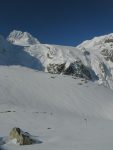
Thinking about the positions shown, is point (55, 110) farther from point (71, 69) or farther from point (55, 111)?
point (71, 69)

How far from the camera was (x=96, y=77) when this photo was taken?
5320 inches

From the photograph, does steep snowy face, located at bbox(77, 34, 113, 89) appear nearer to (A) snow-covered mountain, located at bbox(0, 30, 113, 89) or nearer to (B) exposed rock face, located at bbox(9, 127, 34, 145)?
(A) snow-covered mountain, located at bbox(0, 30, 113, 89)

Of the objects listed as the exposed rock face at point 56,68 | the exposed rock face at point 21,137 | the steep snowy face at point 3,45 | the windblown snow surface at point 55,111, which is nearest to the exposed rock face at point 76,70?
the exposed rock face at point 56,68

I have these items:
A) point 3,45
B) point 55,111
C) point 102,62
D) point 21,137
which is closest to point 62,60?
point 3,45

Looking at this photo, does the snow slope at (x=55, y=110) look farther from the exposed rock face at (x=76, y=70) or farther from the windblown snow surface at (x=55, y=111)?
the exposed rock face at (x=76, y=70)

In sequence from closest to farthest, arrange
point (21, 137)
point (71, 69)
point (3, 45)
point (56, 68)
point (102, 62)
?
point (21, 137), point (71, 69), point (56, 68), point (3, 45), point (102, 62)

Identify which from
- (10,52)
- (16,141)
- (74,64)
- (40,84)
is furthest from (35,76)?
(10,52)

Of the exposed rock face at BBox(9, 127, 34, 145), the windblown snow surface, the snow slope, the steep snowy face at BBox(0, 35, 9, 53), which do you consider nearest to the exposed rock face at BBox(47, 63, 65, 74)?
the steep snowy face at BBox(0, 35, 9, 53)

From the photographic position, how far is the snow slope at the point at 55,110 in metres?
14.9

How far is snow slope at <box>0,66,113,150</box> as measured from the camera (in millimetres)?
14906

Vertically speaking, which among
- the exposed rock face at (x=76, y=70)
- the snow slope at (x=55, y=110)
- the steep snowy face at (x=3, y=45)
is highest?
the steep snowy face at (x=3, y=45)

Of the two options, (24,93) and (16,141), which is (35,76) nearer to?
(24,93)

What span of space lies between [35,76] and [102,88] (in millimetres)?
7853

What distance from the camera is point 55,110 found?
1154 inches
